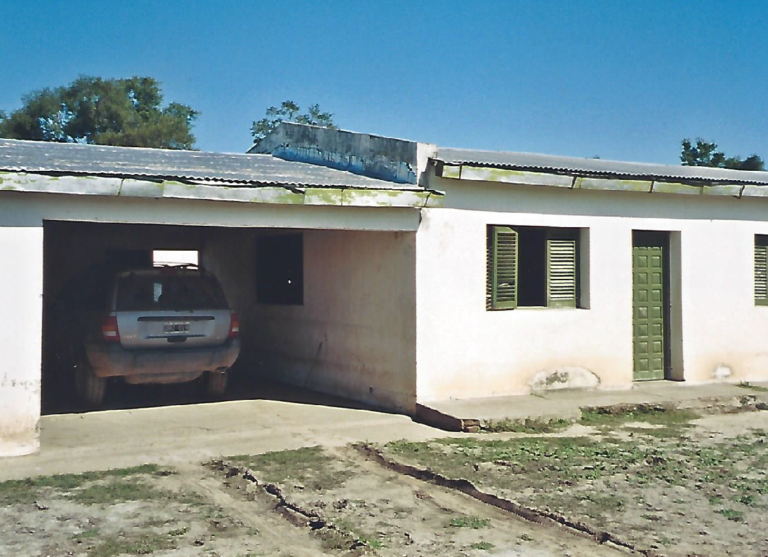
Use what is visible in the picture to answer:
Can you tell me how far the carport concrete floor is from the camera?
25.4ft

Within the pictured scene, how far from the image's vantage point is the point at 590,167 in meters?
12.2

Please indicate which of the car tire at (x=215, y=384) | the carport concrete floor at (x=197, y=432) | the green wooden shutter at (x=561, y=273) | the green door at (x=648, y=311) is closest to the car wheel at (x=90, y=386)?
the carport concrete floor at (x=197, y=432)

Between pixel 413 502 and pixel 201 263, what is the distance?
9.85 metres

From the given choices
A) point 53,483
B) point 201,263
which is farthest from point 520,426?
point 201,263

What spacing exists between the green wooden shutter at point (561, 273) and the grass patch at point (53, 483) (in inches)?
223

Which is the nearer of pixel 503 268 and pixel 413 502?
pixel 413 502

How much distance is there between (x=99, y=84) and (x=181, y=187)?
3642 centimetres

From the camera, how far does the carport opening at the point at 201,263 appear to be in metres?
11.1

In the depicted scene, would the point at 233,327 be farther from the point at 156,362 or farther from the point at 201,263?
the point at 201,263

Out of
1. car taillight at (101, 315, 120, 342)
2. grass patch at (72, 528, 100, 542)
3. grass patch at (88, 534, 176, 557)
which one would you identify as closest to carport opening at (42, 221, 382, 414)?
car taillight at (101, 315, 120, 342)

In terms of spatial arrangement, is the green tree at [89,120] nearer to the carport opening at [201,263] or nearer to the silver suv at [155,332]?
the carport opening at [201,263]

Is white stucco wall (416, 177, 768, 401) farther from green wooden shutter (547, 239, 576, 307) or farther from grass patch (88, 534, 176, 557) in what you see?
grass patch (88, 534, 176, 557)

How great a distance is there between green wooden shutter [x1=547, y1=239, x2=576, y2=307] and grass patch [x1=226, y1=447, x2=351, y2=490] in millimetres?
4221

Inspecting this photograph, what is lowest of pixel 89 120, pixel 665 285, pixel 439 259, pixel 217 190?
pixel 665 285
